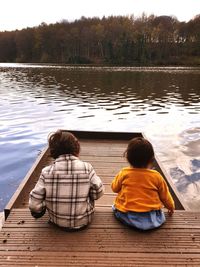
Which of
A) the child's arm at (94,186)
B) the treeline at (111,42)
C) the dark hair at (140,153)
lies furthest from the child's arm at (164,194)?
the treeline at (111,42)

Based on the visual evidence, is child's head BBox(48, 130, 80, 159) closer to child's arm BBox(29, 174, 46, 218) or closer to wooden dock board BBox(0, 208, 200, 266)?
child's arm BBox(29, 174, 46, 218)

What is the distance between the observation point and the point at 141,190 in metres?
3.63

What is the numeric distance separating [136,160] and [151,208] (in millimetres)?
542

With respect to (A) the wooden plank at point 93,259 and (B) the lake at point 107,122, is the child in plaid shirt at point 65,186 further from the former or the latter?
(B) the lake at point 107,122

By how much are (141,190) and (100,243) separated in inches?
Answer: 27.8

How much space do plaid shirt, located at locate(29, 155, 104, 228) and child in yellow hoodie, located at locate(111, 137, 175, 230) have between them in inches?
15.4

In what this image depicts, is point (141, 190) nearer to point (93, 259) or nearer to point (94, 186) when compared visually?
point (94, 186)

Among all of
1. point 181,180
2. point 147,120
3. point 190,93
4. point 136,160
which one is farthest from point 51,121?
point 190,93

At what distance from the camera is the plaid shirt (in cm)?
349

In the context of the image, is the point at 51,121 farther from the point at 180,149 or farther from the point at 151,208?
the point at 151,208

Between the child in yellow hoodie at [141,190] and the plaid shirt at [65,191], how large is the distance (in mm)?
391

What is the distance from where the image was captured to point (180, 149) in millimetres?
10516

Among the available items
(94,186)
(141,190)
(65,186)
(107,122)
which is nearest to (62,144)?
(65,186)

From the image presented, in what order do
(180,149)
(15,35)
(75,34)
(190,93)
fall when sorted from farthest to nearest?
1. (15,35)
2. (75,34)
3. (190,93)
4. (180,149)
